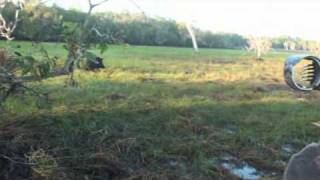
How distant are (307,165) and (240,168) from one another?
3614 millimetres

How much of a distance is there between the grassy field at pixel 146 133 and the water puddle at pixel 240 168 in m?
0.04

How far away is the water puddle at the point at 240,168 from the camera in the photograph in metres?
4.48

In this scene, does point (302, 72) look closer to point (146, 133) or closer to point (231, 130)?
point (146, 133)

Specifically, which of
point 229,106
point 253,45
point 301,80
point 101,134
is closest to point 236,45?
point 253,45

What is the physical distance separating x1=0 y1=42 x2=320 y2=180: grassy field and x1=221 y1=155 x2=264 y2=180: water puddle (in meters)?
0.04

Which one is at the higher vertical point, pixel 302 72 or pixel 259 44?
pixel 302 72

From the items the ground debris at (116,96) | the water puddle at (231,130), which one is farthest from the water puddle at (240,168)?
the ground debris at (116,96)

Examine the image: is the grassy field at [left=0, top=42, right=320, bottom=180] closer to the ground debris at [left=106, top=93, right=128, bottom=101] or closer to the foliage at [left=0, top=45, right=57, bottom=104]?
the ground debris at [left=106, top=93, right=128, bottom=101]

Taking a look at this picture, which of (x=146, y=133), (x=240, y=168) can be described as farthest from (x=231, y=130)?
(x=240, y=168)

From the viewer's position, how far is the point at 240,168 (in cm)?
463

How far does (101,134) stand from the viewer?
499cm

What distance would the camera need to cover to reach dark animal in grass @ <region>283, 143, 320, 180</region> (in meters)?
1.07

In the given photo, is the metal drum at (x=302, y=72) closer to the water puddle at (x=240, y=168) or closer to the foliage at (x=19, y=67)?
the foliage at (x=19, y=67)

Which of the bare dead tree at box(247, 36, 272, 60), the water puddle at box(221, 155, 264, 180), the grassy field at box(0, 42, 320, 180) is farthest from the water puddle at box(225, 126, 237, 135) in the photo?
the bare dead tree at box(247, 36, 272, 60)
